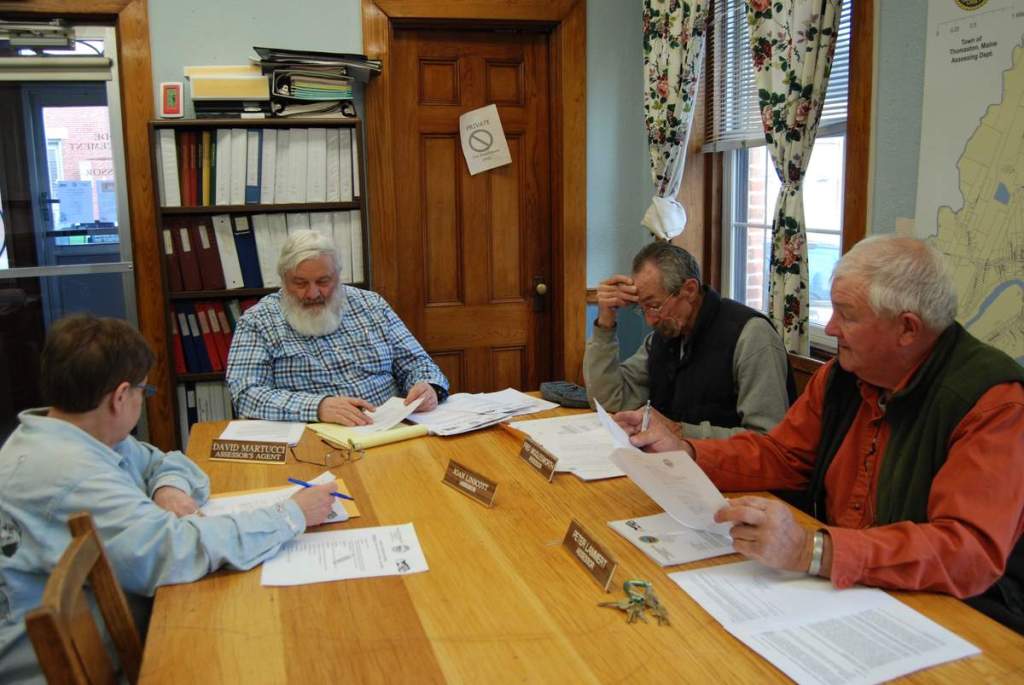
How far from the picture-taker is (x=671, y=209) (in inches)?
147

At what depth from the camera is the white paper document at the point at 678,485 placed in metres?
1.50

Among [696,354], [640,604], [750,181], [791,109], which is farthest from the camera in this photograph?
[750,181]

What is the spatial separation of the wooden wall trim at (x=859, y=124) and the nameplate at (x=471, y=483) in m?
1.44

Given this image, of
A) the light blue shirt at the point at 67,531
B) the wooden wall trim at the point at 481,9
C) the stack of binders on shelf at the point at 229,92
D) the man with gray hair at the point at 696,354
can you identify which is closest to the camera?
the light blue shirt at the point at 67,531

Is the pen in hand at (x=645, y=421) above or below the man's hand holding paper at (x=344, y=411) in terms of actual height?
above

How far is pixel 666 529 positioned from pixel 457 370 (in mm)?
2560

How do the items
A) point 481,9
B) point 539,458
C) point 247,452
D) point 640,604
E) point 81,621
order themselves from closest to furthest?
point 81,621 → point 640,604 → point 539,458 → point 247,452 → point 481,9

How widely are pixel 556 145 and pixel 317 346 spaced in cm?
175

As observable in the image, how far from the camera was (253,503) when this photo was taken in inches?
71.2

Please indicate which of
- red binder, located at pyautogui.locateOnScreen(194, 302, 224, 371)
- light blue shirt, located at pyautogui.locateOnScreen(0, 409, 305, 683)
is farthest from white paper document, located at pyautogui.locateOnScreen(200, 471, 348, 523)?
red binder, located at pyautogui.locateOnScreen(194, 302, 224, 371)

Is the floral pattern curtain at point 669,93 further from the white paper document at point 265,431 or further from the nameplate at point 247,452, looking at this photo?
the nameplate at point 247,452

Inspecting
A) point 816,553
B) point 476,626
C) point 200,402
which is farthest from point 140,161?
point 816,553

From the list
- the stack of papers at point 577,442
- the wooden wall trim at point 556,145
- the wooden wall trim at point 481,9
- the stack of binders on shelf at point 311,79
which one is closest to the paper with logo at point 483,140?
the wooden wall trim at point 556,145

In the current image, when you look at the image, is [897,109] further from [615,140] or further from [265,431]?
[265,431]
